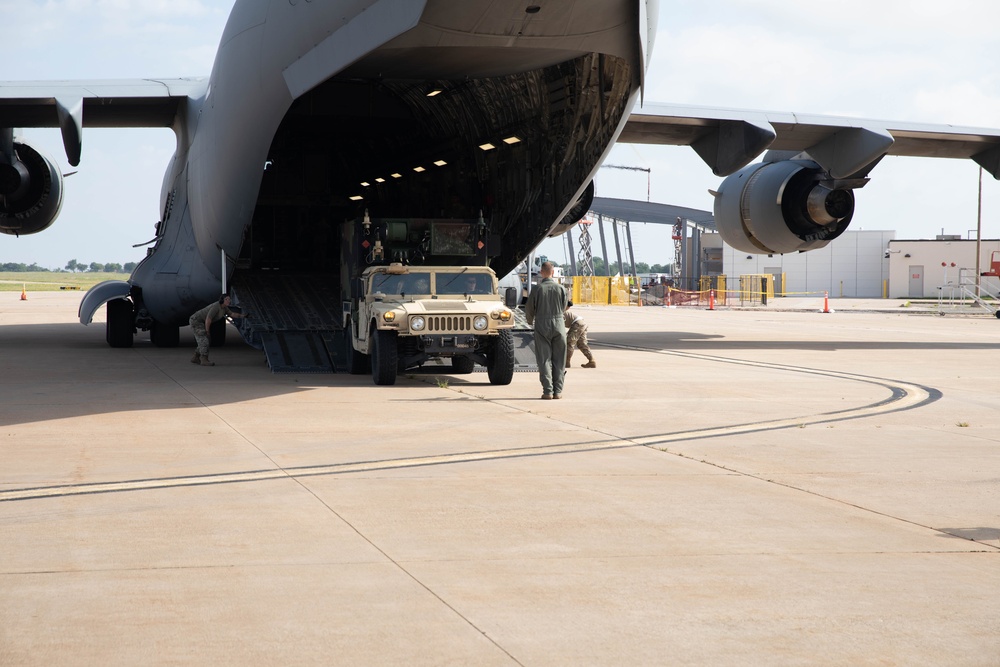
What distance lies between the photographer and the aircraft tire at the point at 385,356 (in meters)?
13.2

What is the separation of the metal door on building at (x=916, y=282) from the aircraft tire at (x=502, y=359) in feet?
184

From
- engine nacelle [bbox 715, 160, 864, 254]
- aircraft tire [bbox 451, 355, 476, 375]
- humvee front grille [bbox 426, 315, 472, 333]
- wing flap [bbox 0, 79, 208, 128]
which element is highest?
wing flap [bbox 0, 79, 208, 128]

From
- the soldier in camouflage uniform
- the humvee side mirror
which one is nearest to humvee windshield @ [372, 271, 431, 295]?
the humvee side mirror

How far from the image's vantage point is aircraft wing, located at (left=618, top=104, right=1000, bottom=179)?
746 inches

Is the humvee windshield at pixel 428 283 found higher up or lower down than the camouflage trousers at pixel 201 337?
higher up

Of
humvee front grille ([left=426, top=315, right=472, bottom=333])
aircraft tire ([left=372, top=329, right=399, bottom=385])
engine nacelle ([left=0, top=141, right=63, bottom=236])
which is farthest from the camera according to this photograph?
engine nacelle ([left=0, top=141, right=63, bottom=236])

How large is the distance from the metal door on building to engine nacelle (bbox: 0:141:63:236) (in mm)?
54633

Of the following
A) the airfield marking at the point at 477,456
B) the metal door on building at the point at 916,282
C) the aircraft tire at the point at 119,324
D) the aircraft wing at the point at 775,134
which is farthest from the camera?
the metal door on building at the point at 916,282

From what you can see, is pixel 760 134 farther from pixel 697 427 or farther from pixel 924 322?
pixel 924 322

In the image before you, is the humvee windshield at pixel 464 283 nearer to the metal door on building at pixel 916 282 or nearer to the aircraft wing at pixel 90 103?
the aircraft wing at pixel 90 103

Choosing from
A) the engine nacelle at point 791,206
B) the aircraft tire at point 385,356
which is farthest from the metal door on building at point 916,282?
the aircraft tire at point 385,356

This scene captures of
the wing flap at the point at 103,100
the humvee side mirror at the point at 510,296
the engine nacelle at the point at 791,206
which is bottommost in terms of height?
the humvee side mirror at the point at 510,296

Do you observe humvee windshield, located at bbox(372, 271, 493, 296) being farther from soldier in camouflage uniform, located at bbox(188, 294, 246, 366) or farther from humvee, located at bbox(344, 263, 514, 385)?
soldier in camouflage uniform, located at bbox(188, 294, 246, 366)

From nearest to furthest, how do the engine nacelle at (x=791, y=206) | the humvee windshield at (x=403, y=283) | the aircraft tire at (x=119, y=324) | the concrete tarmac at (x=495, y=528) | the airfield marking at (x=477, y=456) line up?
the concrete tarmac at (x=495, y=528)
the airfield marking at (x=477, y=456)
the humvee windshield at (x=403, y=283)
the aircraft tire at (x=119, y=324)
the engine nacelle at (x=791, y=206)
